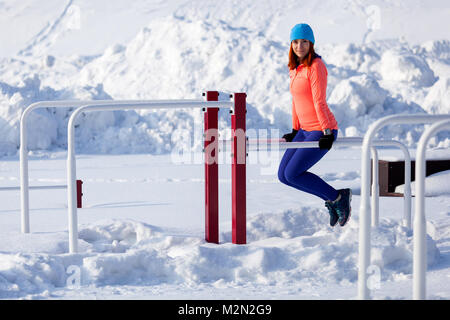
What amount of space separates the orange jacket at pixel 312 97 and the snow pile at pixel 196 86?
9986mm

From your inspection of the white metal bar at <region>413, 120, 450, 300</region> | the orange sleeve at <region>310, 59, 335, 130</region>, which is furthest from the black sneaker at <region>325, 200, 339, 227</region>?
the white metal bar at <region>413, 120, 450, 300</region>

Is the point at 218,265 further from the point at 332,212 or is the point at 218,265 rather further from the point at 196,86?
the point at 196,86

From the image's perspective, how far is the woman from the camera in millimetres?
3354

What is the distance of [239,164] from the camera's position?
3520mm

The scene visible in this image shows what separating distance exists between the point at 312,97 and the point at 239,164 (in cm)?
54

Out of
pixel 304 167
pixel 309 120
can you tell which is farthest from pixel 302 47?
pixel 304 167

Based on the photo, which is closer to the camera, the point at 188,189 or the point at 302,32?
the point at 302,32

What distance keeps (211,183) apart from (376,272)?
1.16 m

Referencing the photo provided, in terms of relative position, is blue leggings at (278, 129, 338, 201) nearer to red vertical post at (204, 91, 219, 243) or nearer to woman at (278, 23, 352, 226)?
woman at (278, 23, 352, 226)

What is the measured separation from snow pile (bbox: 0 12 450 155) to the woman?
9.85m
